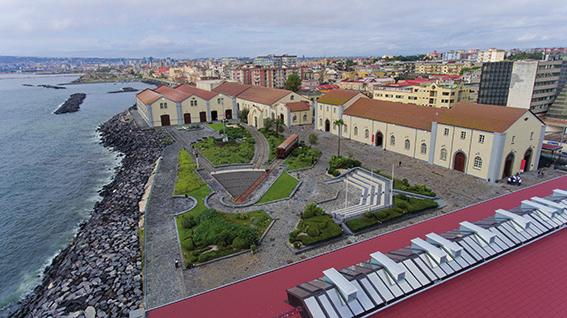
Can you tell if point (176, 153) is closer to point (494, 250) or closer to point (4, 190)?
point (4, 190)

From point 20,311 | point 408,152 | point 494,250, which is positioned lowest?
point 20,311

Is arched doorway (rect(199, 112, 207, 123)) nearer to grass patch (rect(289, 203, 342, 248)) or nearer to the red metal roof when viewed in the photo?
grass patch (rect(289, 203, 342, 248))

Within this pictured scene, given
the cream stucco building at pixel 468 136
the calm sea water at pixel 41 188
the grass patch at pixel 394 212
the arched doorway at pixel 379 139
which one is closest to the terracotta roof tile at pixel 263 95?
the arched doorway at pixel 379 139

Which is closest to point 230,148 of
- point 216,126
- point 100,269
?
point 216,126

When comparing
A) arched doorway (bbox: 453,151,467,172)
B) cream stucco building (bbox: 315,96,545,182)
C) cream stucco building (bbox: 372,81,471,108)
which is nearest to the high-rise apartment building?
cream stucco building (bbox: 372,81,471,108)

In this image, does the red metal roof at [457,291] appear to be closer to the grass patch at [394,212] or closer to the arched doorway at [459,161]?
the grass patch at [394,212]

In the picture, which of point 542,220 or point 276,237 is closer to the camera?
point 542,220

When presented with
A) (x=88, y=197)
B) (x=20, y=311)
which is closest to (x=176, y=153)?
(x=88, y=197)
